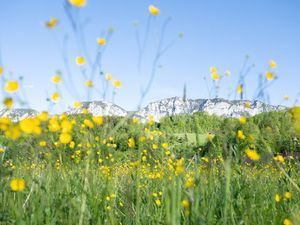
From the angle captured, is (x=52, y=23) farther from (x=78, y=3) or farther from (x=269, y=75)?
(x=269, y=75)

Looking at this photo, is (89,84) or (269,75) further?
(269,75)

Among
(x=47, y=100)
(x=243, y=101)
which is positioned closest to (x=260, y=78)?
(x=243, y=101)

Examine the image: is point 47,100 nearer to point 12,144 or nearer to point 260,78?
point 12,144

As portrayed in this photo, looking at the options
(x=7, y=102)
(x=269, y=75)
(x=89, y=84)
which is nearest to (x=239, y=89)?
(x=269, y=75)

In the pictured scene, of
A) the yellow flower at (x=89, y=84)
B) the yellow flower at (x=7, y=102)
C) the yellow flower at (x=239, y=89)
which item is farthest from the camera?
the yellow flower at (x=239, y=89)

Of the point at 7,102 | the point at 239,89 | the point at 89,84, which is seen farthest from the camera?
the point at 239,89

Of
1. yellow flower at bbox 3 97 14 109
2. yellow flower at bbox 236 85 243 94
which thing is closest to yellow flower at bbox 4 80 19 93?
yellow flower at bbox 3 97 14 109

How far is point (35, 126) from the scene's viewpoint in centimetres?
166

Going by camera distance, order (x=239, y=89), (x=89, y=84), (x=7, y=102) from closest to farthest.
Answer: (x=7, y=102), (x=89, y=84), (x=239, y=89)

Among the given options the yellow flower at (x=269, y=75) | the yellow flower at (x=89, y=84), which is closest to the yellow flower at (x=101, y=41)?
the yellow flower at (x=89, y=84)

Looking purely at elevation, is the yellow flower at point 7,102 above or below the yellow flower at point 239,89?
below

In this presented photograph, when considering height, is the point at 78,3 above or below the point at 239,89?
above

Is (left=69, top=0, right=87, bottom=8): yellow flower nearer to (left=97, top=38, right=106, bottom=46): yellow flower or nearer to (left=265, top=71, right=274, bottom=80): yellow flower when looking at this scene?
(left=97, top=38, right=106, bottom=46): yellow flower

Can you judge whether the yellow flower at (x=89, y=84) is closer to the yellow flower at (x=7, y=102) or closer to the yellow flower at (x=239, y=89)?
the yellow flower at (x=7, y=102)
